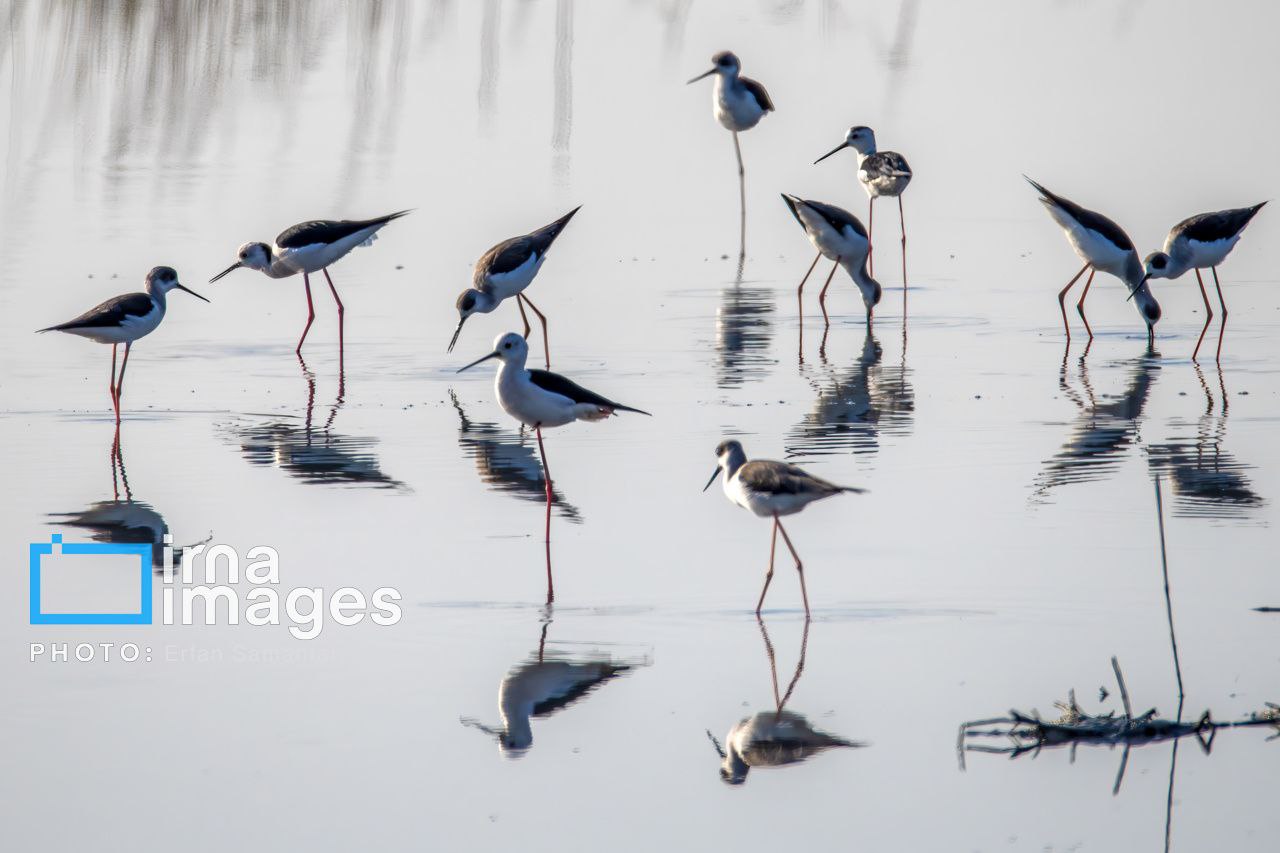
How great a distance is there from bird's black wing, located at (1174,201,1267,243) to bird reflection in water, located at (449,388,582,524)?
4856 millimetres

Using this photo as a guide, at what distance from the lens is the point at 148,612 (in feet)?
22.0

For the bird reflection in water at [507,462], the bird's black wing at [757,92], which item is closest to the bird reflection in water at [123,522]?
the bird reflection in water at [507,462]

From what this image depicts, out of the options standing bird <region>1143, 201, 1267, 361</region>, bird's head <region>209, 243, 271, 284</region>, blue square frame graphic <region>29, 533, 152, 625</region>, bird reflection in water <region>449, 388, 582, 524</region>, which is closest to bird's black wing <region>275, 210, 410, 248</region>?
bird's head <region>209, 243, 271, 284</region>

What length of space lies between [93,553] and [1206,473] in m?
4.72

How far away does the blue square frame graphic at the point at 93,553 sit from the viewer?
21.7ft

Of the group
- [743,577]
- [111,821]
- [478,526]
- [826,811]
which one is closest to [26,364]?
[478,526]

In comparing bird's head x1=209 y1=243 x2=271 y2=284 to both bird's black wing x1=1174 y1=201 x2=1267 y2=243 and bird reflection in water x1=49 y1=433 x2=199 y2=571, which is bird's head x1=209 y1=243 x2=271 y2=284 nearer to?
bird reflection in water x1=49 y1=433 x2=199 y2=571

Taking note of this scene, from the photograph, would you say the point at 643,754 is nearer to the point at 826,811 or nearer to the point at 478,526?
the point at 826,811

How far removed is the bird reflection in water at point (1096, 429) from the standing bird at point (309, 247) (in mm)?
4817

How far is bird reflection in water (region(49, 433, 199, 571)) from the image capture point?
7.58 m

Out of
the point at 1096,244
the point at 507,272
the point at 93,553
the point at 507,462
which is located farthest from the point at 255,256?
the point at 93,553

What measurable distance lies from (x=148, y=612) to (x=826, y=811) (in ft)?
9.33

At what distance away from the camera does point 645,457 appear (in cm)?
898

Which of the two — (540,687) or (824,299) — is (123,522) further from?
(824,299)
